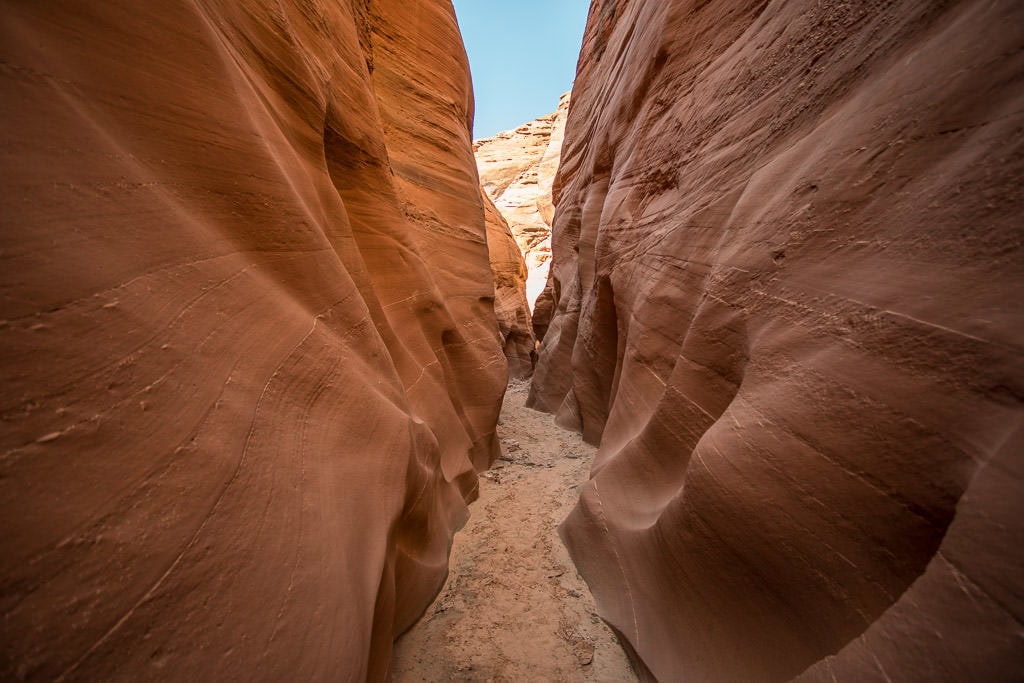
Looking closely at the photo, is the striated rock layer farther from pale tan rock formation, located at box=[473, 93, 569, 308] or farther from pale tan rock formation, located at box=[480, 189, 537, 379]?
pale tan rock formation, located at box=[473, 93, 569, 308]

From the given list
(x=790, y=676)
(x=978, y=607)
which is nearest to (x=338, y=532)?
(x=790, y=676)

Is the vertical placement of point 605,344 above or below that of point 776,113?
below

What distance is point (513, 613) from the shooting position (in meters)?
2.54

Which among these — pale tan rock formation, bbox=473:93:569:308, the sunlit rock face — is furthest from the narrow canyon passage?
pale tan rock formation, bbox=473:93:569:308

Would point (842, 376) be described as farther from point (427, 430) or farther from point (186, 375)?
point (427, 430)

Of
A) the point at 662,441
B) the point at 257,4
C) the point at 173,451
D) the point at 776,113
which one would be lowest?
the point at 662,441

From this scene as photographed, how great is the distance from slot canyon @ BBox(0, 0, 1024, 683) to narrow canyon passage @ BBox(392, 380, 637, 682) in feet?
0.08

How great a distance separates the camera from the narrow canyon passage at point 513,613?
7.06 ft

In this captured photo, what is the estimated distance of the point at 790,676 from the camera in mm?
1382

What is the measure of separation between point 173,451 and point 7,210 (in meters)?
0.75

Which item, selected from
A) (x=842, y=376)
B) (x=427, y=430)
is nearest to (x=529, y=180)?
(x=427, y=430)

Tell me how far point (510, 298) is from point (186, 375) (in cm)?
1123

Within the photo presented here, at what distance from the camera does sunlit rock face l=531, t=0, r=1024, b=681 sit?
1.00 meters

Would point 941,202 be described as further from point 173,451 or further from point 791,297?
point 173,451
